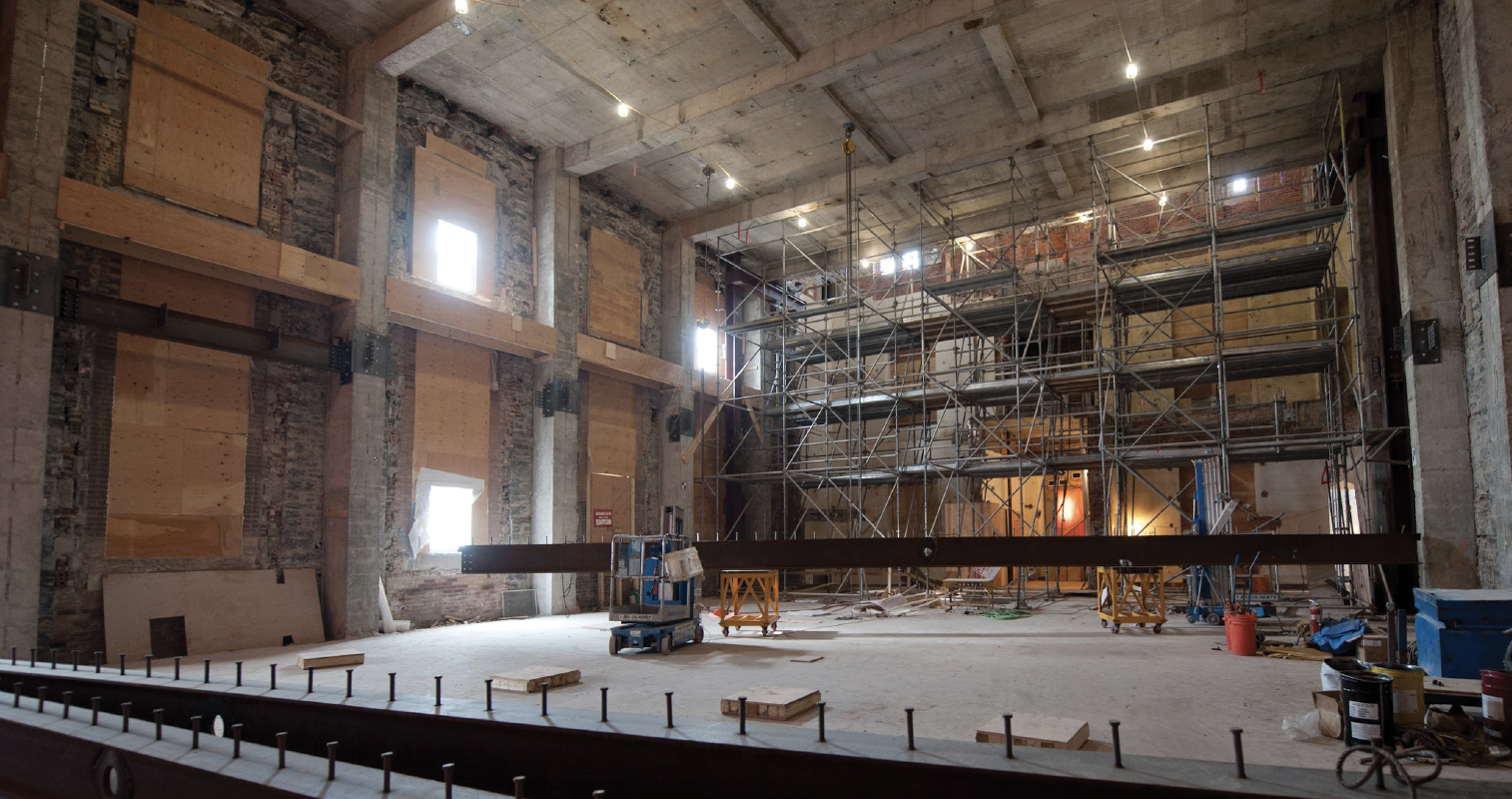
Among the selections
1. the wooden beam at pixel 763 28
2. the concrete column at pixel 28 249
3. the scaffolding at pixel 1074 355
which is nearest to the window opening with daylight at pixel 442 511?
the concrete column at pixel 28 249

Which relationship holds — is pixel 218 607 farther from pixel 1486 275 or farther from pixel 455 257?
pixel 1486 275

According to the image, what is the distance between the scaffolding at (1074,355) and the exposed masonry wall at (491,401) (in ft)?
20.8

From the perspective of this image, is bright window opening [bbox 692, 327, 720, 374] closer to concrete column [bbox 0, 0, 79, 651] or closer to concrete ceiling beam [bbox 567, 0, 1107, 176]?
concrete ceiling beam [bbox 567, 0, 1107, 176]

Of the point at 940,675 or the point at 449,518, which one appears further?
the point at 449,518

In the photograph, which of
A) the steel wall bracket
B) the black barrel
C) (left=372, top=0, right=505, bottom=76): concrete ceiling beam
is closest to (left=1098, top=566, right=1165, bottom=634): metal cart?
the black barrel

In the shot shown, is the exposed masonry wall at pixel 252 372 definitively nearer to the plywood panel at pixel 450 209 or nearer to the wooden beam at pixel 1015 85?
the plywood panel at pixel 450 209

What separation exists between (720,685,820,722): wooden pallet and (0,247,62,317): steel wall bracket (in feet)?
33.1

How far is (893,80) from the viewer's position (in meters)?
16.0

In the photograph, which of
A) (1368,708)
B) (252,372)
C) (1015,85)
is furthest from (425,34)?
(1368,708)

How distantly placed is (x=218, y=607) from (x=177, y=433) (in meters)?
2.61

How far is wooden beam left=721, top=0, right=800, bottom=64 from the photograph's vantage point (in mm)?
13648

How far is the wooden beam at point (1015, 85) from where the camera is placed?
1426cm

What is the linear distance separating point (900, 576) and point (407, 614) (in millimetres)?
12970

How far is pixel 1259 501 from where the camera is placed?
2120cm
